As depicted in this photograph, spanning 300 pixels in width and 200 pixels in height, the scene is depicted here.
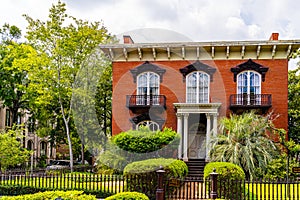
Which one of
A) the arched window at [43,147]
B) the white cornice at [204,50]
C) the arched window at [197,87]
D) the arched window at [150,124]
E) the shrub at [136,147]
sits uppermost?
the white cornice at [204,50]

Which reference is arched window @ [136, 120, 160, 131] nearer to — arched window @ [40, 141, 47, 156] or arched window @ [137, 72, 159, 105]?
arched window @ [137, 72, 159, 105]

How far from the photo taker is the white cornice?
23750mm

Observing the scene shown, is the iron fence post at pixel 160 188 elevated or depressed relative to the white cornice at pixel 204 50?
depressed

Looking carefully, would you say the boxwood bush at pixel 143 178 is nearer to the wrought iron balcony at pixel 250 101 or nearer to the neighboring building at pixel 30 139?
the wrought iron balcony at pixel 250 101

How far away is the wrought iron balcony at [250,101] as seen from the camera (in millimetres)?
23688

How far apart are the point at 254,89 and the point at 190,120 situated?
170 inches

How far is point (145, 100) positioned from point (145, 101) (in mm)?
69

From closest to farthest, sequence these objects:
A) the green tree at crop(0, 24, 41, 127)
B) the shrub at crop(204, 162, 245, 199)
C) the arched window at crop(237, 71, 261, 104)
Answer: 1. the shrub at crop(204, 162, 245, 199)
2. the arched window at crop(237, 71, 261, 104)
3. the green tree at crop(0, 24, 41, 127)

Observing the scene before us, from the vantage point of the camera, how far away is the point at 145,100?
25.0 m

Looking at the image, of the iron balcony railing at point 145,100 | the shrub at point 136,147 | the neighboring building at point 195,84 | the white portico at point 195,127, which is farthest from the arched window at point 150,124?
the shrub at point 136,147

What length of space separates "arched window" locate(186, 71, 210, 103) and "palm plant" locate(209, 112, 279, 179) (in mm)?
3746

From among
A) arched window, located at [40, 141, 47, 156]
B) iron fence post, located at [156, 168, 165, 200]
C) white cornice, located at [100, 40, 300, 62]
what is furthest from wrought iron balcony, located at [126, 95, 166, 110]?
arched window, located at [40, 141, 47, 156]

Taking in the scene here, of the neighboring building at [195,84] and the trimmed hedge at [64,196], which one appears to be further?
the neighboring building at [195,84]

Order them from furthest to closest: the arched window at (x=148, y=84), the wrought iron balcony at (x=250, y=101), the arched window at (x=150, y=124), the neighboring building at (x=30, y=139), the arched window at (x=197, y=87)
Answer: the neighboring building at (x=30, y=139) < the arched window at (x=148, y=84) < the arched window at (x=150, y=124) < the arched window at (x=197, y=87) < the wrought iron balcony at (x=250, y=101)
